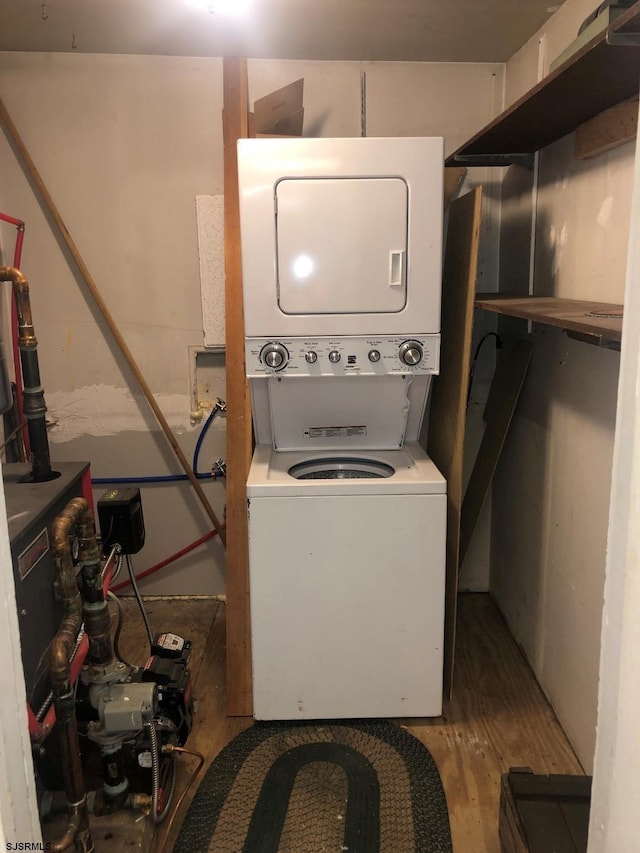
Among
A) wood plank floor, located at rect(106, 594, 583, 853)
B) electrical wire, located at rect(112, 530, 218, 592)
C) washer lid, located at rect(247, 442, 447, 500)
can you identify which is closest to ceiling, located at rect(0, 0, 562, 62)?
washer lid, located at rect(247, 442, 447, 500)

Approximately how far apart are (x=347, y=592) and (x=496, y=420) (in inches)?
38.4

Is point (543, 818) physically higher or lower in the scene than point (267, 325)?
lower

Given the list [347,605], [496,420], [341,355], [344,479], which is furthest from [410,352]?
[347,605]

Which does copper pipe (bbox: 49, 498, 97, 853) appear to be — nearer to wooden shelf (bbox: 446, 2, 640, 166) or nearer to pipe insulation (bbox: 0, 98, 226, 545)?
pipe insulation (bbox: 0, 98, 226, 545)

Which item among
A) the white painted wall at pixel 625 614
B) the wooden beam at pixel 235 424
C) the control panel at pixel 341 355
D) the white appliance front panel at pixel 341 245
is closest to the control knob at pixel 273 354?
the control panel at pixel 341 355

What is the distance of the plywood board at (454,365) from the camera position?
2047 mm

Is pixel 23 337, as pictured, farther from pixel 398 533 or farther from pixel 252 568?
pixel 398 533

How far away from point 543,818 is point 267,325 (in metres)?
1.47

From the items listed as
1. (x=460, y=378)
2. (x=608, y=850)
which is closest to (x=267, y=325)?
(x=460, y=378)

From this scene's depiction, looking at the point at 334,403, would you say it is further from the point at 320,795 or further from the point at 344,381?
the point at 320,795

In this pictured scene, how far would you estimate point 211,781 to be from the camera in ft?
6.04

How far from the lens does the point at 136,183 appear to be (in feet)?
8.31

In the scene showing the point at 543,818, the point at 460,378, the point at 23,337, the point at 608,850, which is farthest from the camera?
the point at 460,378

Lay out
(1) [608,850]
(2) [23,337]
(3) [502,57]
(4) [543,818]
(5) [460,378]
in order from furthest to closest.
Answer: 1. (3) [502,57]
2. (5) [460,378]
3. (2) [23,337]
4. (4) [543,818]
5. (1) [608,850]
